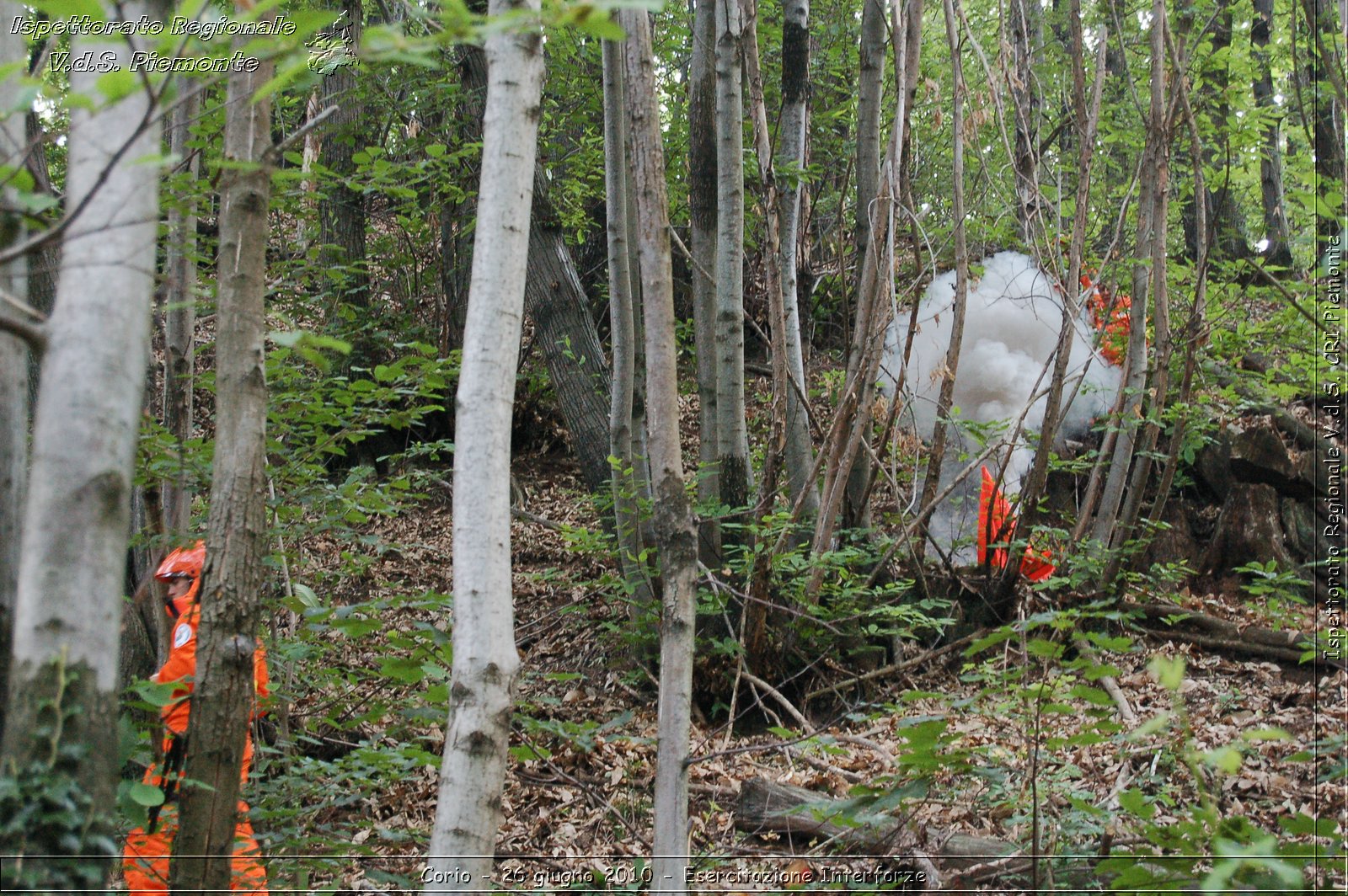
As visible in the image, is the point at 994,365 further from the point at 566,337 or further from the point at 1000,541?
the point at 566,337

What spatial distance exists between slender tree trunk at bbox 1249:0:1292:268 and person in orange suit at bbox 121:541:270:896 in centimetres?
614

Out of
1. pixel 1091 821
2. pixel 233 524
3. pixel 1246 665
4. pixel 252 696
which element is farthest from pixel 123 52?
pixel 1246 665

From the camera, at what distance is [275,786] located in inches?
138

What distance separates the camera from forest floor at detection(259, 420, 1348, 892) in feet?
9.95

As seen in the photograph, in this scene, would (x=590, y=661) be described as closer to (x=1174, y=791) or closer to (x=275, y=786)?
(x=275, y=786)

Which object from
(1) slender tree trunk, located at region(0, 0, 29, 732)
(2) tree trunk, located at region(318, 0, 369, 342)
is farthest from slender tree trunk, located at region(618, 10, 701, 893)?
(2) tree trunk, located at region(318, 0, 369, 342)

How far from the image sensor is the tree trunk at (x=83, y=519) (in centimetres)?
144

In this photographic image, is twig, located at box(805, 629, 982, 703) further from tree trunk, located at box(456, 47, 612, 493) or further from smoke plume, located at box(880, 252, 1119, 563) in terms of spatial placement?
tree trunk, located at box(456, 47, 612, 493)

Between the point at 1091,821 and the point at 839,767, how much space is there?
1391 mm

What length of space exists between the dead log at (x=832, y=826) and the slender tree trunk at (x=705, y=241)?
6.05 ft

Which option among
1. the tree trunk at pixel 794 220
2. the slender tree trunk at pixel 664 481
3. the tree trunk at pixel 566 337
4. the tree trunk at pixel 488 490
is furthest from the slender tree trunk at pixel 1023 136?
the tree trunk at pixel 488 490

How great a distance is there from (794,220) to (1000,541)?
2654mm

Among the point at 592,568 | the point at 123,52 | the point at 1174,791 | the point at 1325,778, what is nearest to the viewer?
the point at 123,52

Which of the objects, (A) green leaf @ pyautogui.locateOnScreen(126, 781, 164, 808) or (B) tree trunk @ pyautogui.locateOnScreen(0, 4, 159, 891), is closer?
(B) tree trunk @ pyautogui.locateOnScreen(0, 4, 159, 891)
